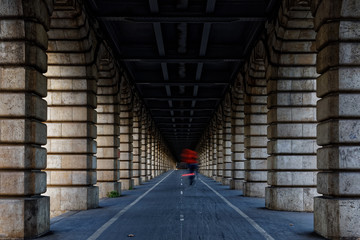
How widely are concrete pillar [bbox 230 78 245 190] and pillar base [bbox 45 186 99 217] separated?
1281 centimetres

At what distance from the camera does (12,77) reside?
31.1 ft

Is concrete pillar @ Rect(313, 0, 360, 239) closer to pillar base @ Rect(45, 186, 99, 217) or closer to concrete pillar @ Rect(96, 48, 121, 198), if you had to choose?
pillar base @ Rect(45, 186, 99, 217)

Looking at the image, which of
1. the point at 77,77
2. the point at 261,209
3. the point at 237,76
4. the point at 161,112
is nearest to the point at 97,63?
the point at 77,77

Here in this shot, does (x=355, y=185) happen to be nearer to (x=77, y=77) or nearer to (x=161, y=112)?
(x=77, y=77)

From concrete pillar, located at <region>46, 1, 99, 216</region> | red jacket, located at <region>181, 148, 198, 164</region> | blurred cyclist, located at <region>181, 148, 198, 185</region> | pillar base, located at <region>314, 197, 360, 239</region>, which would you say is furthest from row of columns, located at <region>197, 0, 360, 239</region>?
concrete pillar, located at <region>46, 1, 99, 216</region>

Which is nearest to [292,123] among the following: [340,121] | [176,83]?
[340,121]

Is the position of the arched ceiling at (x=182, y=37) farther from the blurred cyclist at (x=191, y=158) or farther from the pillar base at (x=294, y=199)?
the pillar base at (x=294, y=199)

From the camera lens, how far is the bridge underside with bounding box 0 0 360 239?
30.6 ft

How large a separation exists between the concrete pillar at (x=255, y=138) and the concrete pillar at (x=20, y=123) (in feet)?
41.1

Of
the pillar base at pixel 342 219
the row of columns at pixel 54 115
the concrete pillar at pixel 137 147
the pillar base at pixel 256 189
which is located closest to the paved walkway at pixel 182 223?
the pillar base at pixel 342 219

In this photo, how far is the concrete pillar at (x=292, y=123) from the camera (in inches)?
566

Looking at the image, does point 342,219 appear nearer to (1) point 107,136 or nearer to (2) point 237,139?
(1) point 107,136

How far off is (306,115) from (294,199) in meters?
2.90

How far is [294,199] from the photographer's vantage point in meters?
14.3
